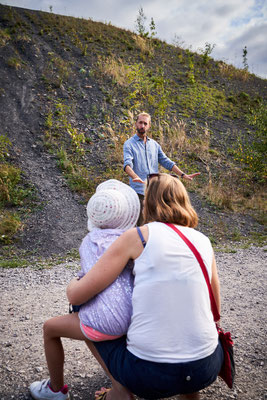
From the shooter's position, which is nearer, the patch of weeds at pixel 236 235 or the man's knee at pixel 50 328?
the man's knee at pixel 50 328

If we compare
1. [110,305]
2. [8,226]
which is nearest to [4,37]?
[8,226]

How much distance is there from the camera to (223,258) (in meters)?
5.69

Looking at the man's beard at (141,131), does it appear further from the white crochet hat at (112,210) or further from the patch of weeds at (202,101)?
the patch of weeds at (202,101)

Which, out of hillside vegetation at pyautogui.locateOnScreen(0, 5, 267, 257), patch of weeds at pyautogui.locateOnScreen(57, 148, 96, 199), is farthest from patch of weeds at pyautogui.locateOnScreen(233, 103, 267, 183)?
patch of weeds at pyautogui.locateOnScreen(57, 148, 96, 199)

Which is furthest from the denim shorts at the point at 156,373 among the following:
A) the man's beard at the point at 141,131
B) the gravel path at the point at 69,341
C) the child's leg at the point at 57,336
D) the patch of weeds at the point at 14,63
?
the patch of weeds at the point at 14,63

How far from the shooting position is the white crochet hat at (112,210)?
1.65 meters

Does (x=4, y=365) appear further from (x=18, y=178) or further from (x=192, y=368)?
(x=18, y=178)

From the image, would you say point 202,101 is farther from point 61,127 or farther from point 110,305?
point 110,305

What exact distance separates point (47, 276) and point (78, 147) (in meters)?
5.96

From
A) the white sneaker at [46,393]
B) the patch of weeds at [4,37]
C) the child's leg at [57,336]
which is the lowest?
the white sneaker at [46,393]

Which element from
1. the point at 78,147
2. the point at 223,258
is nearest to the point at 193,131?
the point at 78,147

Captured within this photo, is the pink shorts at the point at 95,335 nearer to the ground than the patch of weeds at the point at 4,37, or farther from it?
nearer to the ground

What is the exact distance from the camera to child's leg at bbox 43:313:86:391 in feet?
5.39

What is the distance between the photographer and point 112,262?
1.42m
